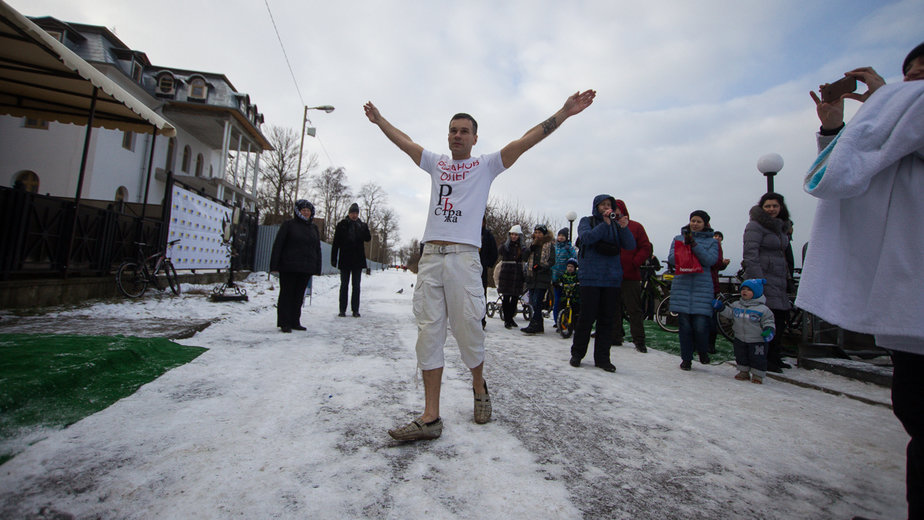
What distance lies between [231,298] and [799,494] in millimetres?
8798

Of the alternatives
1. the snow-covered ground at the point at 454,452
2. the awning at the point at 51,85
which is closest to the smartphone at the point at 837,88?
the snow-covered ground at the point at 454,452

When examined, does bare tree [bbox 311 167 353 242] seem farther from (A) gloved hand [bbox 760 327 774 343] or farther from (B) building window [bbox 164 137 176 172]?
(A) gloved hand [bbox 760 327 774 343]

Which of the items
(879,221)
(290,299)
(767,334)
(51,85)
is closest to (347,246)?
(290,299)

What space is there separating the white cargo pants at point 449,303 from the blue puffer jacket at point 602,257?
254cm

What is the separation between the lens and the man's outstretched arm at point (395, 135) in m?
2.94

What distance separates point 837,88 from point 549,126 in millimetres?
1440

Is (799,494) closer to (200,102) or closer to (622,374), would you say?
(622,374)

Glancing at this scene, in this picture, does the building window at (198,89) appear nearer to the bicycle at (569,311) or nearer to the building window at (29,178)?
the building window at (29,178)

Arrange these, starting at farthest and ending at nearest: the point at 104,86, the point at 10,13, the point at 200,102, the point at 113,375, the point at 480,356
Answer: the point at 200,102 < the point at 104,86 < the point at 10,13 < the point at 113,375 < the point at 480,356

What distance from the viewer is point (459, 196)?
Result: 2.69 metres

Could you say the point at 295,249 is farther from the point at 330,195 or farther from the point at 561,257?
the point at 330,195

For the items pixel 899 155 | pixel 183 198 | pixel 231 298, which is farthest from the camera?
pixel 183 198

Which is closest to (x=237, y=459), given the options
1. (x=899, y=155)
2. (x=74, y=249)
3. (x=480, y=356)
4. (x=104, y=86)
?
(x=480, y=356)

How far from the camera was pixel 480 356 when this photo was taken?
8.65 feet
